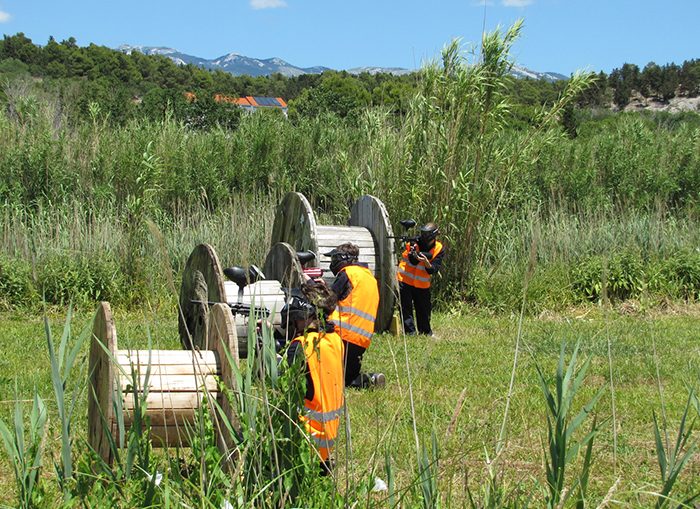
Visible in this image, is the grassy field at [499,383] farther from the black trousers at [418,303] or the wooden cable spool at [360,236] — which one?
the wooden cable spool at [360,236]

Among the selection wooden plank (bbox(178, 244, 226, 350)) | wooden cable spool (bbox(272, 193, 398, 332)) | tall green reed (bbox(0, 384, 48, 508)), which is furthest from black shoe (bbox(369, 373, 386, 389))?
tall green reed (bbox(0, 384, 48, 508))

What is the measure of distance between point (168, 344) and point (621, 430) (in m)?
4.86

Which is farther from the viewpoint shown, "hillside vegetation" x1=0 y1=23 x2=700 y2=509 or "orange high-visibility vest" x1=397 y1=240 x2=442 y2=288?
"orange high-visibility vest" x1=397 y1=240 x2=442 y2=288

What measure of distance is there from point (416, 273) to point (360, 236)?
3.23 feet

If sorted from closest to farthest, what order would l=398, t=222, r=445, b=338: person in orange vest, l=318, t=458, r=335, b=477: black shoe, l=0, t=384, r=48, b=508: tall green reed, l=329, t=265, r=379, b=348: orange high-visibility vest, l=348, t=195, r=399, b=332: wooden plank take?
1. l=0, t=384, r=48, b=508: tall green reed
2. l=318, t=458, r=335, b=477: black shoe
3. l=329, t=265, r=379, b=348: orange high-visibility vest
4. l=348, t=195, r=399, b=332: wooden plank
5. l=398, t=222, r=445, b=338: person in orange vest

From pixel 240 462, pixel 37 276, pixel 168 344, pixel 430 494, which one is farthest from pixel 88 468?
pixel 37 276

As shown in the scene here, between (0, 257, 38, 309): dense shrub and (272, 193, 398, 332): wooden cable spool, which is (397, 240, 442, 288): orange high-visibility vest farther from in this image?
(0, 257, 38, 309): dense shrub

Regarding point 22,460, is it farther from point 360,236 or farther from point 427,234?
point 427,234

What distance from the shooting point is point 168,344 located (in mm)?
6770

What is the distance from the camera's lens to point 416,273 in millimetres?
8016

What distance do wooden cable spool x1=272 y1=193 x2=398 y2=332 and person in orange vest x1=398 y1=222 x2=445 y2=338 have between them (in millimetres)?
283

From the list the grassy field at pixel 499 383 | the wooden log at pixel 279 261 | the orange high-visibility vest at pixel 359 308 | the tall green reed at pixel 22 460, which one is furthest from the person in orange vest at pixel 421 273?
the tall green reed at pixel 22 460

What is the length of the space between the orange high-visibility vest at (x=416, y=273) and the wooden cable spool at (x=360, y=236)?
0.42 m

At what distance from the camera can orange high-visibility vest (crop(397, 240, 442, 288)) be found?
798 centimetres
